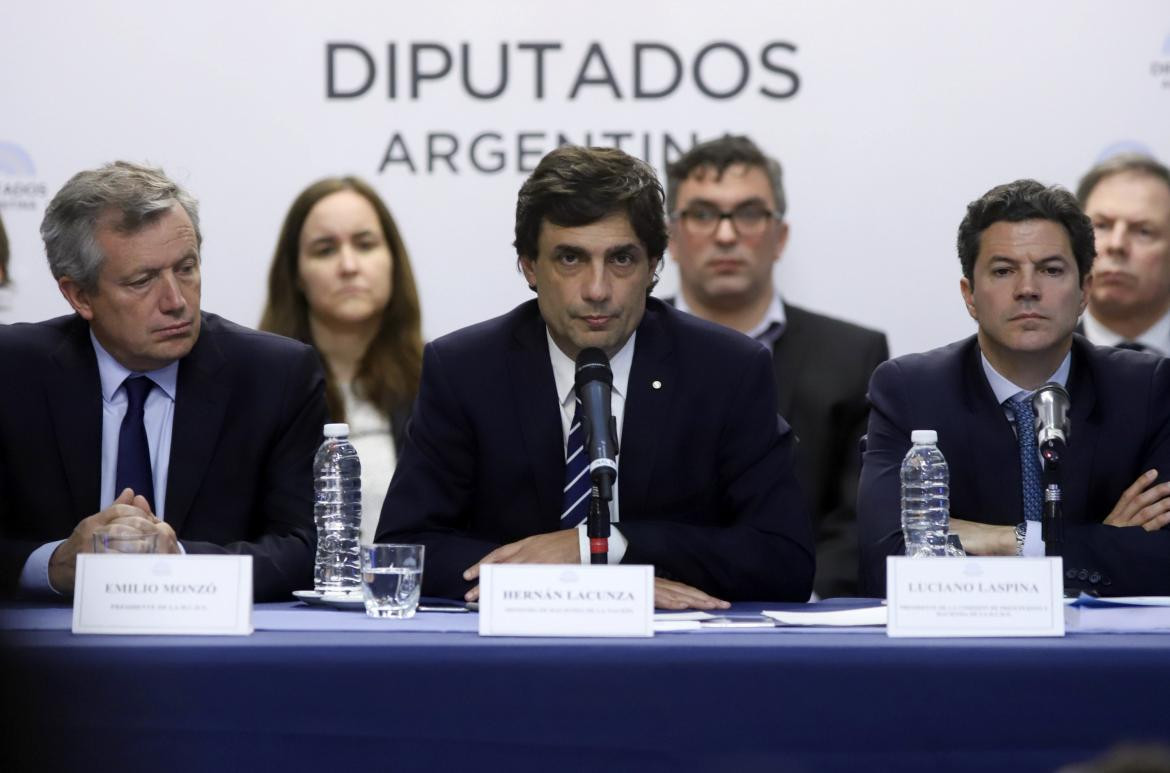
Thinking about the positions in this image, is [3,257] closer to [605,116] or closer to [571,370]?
[605,116]

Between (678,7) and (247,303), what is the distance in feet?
5.66

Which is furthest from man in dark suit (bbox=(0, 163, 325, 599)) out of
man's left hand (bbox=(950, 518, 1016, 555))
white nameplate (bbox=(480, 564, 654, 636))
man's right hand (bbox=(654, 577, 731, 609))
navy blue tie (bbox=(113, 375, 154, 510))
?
man's left hand (bbox=(950, 518, 1016, 555))

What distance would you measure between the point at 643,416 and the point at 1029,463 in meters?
0.88

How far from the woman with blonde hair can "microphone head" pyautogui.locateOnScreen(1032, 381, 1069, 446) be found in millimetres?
2637

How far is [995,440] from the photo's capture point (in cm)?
349

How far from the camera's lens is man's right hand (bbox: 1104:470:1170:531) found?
3.19m

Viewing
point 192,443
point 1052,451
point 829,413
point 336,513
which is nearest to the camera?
point 1052,451

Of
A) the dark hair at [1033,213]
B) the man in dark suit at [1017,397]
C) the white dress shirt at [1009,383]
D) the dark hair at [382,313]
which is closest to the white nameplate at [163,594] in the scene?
the man in dark suit at [1017,397]

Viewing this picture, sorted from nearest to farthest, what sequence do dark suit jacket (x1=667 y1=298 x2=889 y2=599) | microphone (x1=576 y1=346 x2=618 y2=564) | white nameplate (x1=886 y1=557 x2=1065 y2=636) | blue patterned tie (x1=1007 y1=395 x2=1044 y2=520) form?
white nameplate (x1=886 y1=557 x2=1065 y2=636) → microphone (x1=576 y1=346 x2=618 y2=564) → blue patterned tie (x1=1007 y1=395 x2=1044 y2=520) → dark suit jacket (x1=667 y1=298 x2=889 y2=599)

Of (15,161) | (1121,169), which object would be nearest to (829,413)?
(1121,169)

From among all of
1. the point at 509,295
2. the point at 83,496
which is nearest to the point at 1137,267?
the point at 509,295

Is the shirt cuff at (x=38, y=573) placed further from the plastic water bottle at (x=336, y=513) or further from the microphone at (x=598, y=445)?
the microphone at (x=598, y=445)

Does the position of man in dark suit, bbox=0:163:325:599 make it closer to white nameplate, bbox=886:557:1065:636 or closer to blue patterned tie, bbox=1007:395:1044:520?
white nameplate, bbox=886:557:1065:636

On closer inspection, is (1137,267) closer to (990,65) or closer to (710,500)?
(990,65)
